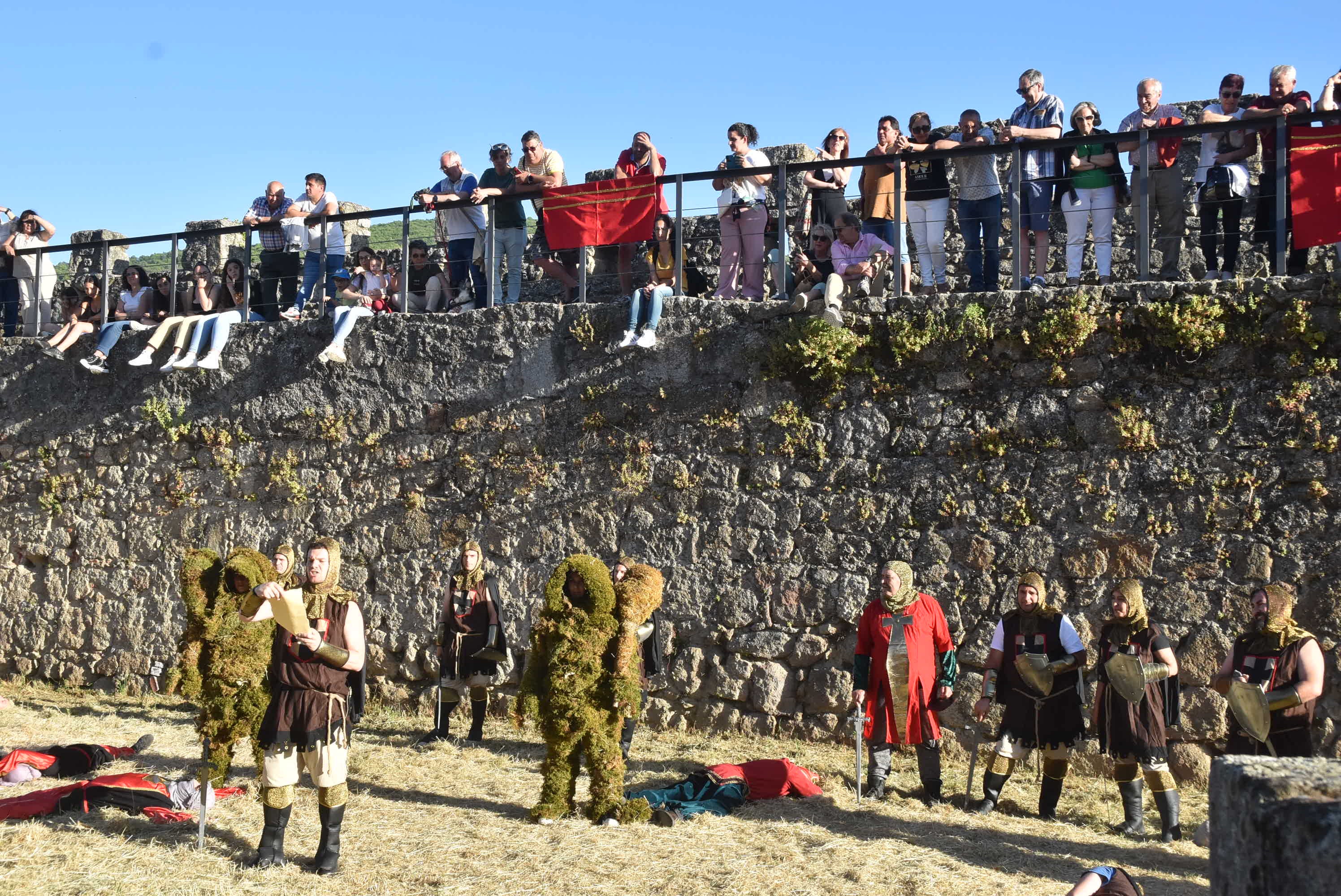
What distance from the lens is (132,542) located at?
970 cm

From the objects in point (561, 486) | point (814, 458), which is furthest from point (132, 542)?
point (814, 458)

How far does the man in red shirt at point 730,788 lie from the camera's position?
6.38 meters

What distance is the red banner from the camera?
6.91m

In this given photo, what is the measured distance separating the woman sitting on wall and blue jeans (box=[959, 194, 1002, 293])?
710cm

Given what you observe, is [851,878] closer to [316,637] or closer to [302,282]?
[316,637]

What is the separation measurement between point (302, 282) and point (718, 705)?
4845 mm

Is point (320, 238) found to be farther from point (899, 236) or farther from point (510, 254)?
point (899, 236)

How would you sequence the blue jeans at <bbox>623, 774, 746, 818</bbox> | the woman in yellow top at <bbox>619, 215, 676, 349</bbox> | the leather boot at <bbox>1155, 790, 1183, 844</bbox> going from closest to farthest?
the leather boot at <bbox>1155, 790, 1183, 844</bbox>
the blue jeans at <bbox>623, 774, 746, 818</bbox>
the woman in yellow top at <bbox>619, 215, 676, 349</bbox>

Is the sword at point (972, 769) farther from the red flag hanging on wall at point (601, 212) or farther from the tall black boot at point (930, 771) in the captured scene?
the red flag hanging on wall at point (601, 212)

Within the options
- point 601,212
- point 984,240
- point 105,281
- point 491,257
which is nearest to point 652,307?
point 601,212

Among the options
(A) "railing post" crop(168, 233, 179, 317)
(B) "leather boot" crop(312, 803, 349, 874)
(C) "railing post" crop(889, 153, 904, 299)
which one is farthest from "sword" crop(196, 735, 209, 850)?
(A) "railing post" crop(168, 233, 179, 317)

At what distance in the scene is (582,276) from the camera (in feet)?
28.2

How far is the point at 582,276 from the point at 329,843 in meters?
4.39

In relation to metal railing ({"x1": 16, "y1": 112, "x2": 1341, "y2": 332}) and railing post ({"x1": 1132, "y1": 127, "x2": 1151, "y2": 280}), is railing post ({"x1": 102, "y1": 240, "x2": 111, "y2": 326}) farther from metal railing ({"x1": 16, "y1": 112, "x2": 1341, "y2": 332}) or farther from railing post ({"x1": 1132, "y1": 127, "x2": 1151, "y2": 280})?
railing post ({"x1": 1132, "y1": 127, "x2": 1151, "y2": 280})
